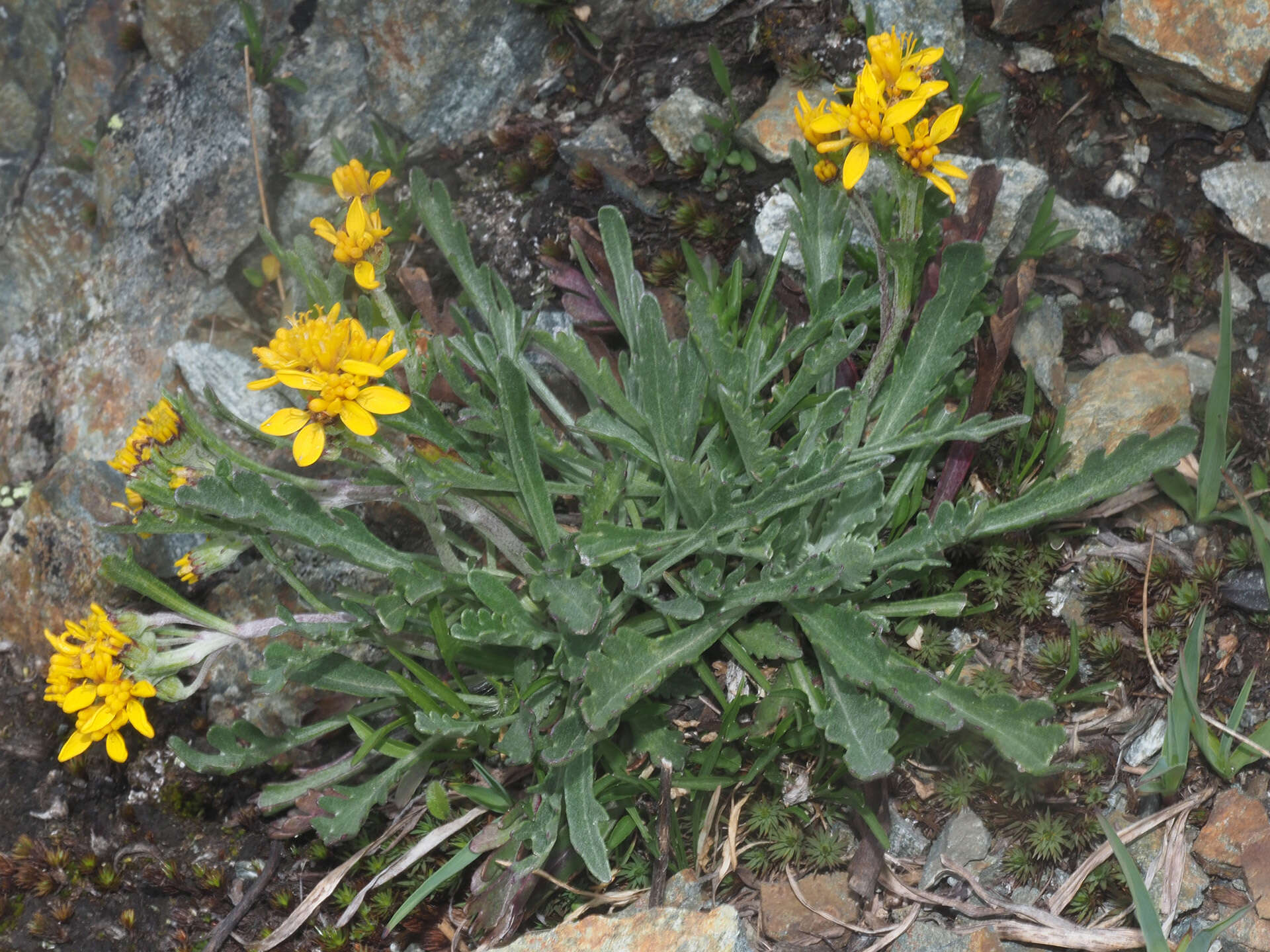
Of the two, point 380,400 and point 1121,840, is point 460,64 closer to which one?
point 380,400

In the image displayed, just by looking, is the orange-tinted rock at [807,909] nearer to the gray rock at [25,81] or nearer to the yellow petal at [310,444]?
the yellow petal at [310,444]

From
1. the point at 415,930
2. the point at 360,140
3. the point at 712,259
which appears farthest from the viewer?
the point at 360,140

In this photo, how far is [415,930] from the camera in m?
2.71

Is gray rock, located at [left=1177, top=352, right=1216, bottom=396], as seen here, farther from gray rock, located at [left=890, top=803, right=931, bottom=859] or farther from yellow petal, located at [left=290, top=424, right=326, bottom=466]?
yellow petal, located at [left=290, top=424, right=326, bottom=466]

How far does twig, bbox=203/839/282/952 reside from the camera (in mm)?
2791

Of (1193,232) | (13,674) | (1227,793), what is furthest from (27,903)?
(1193,232)

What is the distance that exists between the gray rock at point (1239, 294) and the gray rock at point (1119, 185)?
1.34 ft

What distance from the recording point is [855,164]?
2.35m

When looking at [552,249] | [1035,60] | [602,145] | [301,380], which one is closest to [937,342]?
[1035,60]

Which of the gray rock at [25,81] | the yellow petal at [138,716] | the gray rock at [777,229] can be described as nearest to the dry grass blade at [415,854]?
the yellow petal at [138,716]

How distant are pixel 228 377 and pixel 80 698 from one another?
1.50 m

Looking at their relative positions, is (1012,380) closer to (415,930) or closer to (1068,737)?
(1068,737)

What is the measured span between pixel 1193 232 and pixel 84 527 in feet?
12.3

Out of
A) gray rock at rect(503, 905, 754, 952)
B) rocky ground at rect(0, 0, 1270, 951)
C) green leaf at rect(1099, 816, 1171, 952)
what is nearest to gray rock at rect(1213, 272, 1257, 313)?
rocky ground at rect(0, 0, 1270, 951)
